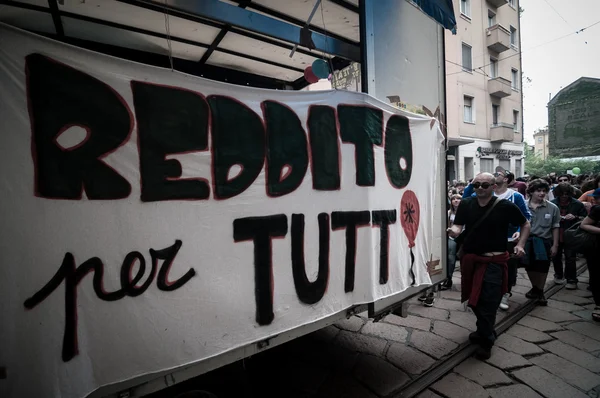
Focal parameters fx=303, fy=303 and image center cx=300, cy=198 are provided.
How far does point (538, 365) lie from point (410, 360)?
1.21 metres

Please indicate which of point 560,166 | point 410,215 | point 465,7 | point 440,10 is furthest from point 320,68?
point 560,166

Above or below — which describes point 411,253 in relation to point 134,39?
below

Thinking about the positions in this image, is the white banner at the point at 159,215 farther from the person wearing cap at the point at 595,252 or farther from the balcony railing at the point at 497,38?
the balcony railing at the point at 497,38

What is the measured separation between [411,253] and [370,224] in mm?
657

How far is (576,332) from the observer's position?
142 inches

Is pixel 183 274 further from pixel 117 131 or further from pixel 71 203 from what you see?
pixel 117 131

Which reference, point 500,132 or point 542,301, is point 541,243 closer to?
point 542,301

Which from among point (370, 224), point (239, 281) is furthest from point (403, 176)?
point (239, 281)

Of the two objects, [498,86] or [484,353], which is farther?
[498,86]

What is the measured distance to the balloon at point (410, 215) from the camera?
108 inches

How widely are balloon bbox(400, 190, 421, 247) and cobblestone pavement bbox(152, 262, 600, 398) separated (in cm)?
124

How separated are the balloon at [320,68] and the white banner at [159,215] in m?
1.11

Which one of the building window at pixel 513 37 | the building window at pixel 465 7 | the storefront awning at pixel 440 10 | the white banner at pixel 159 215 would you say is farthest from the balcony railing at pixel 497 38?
the white banner at pixel 159 215

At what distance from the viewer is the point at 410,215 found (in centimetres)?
282
